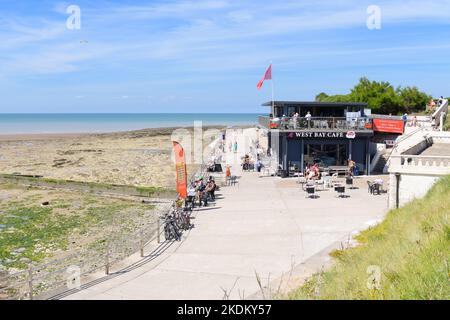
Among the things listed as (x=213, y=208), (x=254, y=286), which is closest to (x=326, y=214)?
(x=213, y=208)

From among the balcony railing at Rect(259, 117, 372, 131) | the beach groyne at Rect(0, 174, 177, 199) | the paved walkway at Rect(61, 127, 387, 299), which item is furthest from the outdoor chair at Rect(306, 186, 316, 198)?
the balcony railing at Rect(259, 117, 372, 131)

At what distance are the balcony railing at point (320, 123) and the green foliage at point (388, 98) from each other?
23.0 metres

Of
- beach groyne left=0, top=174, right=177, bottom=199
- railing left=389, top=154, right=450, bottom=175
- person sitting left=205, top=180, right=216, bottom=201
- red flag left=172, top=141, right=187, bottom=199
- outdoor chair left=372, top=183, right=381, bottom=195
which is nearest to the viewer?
railing left=389, top=154, right=450, bottom=175

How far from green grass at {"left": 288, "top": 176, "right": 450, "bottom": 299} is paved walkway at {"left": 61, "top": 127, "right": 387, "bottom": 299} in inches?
61.6

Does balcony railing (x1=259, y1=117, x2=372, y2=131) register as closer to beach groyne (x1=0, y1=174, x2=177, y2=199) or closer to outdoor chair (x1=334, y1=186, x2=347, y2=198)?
outdoor chair (x1=334, y1=186, x2=347, y2=198)

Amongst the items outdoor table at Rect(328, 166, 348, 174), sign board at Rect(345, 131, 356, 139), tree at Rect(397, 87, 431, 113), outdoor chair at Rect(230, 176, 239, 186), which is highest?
tree at Rect(397, 87, 431, 113)

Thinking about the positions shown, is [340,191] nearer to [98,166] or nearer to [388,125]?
[388,125]

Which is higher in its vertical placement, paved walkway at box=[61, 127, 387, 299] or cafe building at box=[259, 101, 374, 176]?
cafe building at box=[259, 101, 374, 176]

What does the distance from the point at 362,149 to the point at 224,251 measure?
58.3 ft

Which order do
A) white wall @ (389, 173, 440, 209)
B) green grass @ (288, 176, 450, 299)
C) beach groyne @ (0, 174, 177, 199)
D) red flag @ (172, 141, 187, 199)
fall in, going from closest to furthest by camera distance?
1. green grass @ (288, 176, 450, 299)
2. white wall @ (389, 173, 440, 209)
3. red flag @ (172, 141, 187, 199)
4. beach groyne @ (0, 174, 177, 199)

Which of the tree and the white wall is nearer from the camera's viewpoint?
the white wall

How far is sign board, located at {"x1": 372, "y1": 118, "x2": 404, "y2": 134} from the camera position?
2867 cm

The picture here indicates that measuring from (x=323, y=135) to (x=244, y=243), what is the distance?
15.5 meters

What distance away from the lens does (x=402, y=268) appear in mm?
6980
